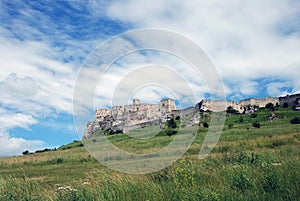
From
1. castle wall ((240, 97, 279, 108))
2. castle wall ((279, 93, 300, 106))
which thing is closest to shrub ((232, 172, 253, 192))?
castle wall ((279, 93, 300, 106))

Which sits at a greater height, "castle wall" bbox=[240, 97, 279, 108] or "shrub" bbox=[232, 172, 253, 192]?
"castle wall" bbox=[240, 97, 279, 108]

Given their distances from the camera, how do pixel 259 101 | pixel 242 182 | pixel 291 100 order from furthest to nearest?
pixel 259 101
pixel 291 100
pixel 242 182

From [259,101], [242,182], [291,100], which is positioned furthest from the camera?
[259,101]

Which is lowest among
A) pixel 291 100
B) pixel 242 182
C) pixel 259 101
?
pixel 242 182

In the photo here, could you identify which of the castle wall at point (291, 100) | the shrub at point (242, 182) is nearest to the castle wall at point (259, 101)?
the castle wall at point (291, 100)

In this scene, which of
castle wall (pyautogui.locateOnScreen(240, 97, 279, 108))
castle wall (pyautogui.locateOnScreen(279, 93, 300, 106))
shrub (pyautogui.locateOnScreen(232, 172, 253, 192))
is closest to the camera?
shrub (pyautogui.locateOnScreen(232, 172, 253, 192))

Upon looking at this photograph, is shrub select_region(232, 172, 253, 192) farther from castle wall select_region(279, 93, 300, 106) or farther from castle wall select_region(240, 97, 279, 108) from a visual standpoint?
castle wall select_region(240, 97, 279, 108)

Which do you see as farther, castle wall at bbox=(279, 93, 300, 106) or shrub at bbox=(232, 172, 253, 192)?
castle wall at bbox=(279, 93, 300, 106)

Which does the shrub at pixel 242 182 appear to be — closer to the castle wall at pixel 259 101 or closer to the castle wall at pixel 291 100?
the castle wall at pixel 291 100

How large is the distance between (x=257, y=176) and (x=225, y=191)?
1.61 meters

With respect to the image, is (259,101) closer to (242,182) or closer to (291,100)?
(291,100)

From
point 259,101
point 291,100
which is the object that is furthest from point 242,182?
point 259,101

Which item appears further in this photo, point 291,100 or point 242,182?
point 291,100

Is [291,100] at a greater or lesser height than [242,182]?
greater
